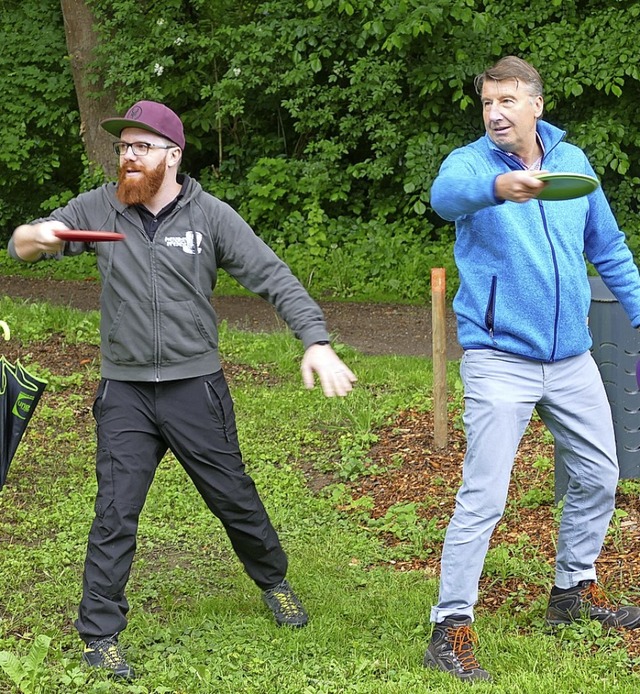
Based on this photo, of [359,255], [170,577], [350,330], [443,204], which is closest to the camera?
[443,204]

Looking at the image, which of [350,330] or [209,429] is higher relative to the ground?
[209,429]

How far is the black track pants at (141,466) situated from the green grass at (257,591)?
0.94 feet

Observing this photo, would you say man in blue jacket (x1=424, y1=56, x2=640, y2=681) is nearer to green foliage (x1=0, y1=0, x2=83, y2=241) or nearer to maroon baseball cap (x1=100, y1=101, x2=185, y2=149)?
maroon baseball cap (x1=100, y1=101, x2=185, y2=149)

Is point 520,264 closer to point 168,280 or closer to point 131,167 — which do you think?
point 168,280

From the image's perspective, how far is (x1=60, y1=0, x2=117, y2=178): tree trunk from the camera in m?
14.8

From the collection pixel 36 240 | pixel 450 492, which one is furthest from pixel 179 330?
pixel 450 492

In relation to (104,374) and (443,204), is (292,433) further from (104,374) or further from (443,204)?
(443,204)

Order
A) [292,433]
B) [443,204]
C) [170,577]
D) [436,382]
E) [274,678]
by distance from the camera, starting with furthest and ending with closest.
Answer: [292,433]
[436,382]
[170,577]
[274,678]
[443,204]

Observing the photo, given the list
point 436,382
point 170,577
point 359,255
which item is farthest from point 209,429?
point 359,255

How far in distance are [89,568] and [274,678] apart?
2.53 ft

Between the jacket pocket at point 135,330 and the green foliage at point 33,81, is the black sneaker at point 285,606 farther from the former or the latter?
the green foliage at point 33,81

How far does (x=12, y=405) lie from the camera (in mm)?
4066

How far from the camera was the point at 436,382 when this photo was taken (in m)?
6.63

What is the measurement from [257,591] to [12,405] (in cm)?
143
